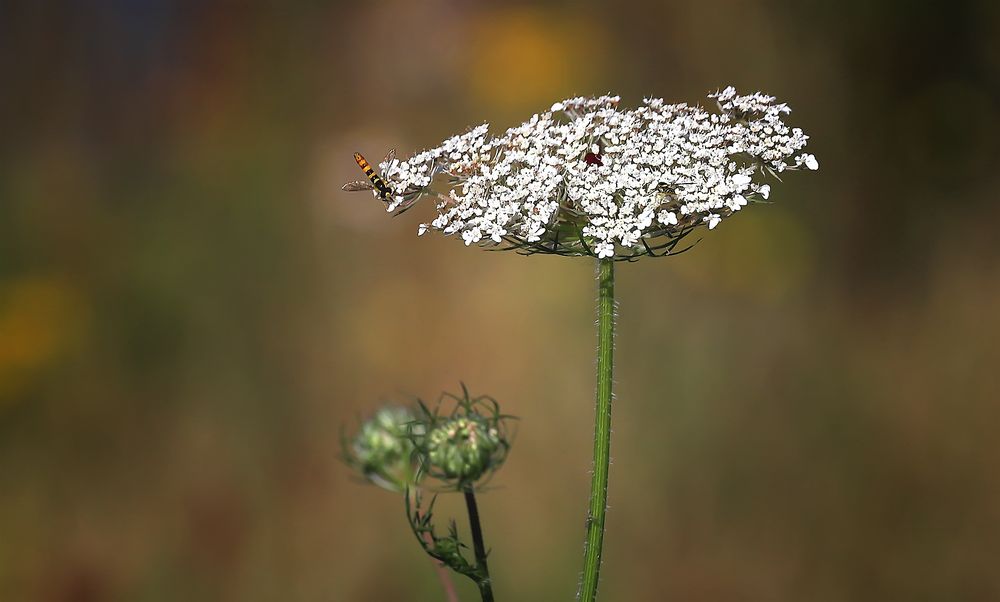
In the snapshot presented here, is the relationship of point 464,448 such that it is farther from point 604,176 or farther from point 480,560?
point 604,176

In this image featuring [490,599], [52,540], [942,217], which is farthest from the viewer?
[942,217]

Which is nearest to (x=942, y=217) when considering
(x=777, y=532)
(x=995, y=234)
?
(x=995, y=234)

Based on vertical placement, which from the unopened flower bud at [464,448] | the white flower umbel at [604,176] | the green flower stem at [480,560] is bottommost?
the green flower stem at [480,560]

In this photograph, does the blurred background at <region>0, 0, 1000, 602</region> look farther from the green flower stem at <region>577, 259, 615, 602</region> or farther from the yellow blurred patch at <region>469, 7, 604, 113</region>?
the green flower stem at <region>577, 259, 615, 602</region>

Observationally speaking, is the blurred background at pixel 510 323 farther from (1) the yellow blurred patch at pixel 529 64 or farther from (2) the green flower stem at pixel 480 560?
(2) the green flower stem at pixel 480 560

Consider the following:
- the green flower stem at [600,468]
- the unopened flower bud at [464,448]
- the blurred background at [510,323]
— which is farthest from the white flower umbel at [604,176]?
the blurred background at [510,323]

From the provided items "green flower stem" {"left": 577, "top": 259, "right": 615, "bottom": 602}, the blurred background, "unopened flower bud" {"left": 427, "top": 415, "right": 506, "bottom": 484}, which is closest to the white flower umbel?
"green flower stem" {"left": 577, "top": 259, "right": 615, "bottom": 602}

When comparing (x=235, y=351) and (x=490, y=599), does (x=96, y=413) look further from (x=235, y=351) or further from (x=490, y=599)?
(x=490, y=599)
